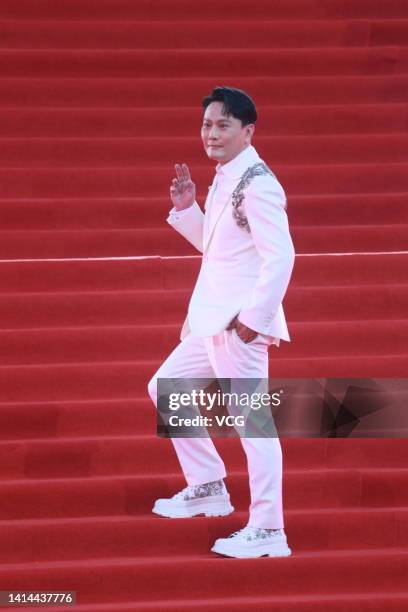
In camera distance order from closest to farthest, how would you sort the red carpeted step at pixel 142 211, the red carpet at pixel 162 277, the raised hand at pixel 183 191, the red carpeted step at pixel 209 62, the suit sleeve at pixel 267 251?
the suit sleeve at pixel 267 251, the red carpet at pixel 162 277, the raised hand at pixel 183 191, the red carpeted step at pixel 142 211, the red carpeted step at pixel 209 62

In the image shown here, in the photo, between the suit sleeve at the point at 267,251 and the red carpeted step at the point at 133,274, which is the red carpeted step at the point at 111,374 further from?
the suit sleeve at the point at 267,251

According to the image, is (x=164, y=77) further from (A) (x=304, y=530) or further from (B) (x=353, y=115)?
(A) (x=304, y=530)

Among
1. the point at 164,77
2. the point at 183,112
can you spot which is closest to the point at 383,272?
the point at 183,112

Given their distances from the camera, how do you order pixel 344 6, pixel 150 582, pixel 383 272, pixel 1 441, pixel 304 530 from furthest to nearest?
1. pixel 344 6
2. pixel 383 272
3. pixel 1 441
4. pixel 304 530
5. pixel 150 582

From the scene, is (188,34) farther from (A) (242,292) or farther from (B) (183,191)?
(A) (242,292)

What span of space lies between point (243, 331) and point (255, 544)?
64 cm

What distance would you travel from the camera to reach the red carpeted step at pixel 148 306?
4691 mm

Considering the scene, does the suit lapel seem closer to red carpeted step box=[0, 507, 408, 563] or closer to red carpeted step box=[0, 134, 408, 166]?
red carpeted step box=[0, 507, 408, 563]

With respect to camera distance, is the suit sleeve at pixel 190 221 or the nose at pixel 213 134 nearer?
the nose at pixel 213 134

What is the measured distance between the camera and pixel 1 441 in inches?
155

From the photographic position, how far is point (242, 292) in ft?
10.6

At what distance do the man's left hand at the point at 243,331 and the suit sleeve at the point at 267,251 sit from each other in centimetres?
2

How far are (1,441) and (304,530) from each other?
3.67ft

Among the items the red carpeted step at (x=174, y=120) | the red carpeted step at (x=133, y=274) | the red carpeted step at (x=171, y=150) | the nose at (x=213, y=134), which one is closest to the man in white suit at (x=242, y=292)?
the nose at (x=213, y=134)
